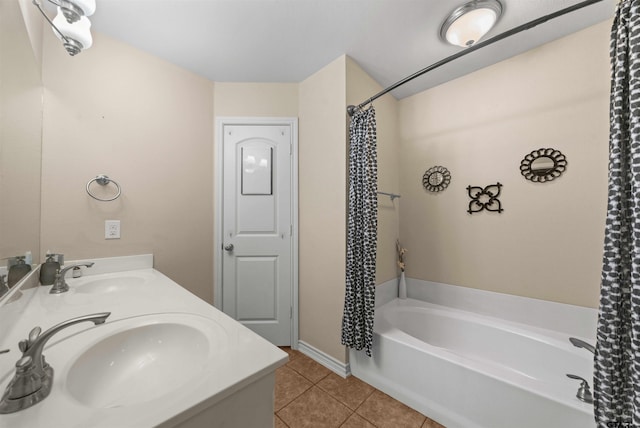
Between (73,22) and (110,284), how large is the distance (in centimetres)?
139

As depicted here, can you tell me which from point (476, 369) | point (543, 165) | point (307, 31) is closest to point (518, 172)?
point (543, 165)

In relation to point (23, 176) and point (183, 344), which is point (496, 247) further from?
point (23, 176)

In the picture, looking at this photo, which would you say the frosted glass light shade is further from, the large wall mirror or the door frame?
the door frame

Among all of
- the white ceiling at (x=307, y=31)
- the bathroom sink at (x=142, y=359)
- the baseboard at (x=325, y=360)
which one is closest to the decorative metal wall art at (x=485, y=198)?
Answer: the white ceiling at (x=307, y=31)

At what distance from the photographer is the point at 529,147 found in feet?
5.57

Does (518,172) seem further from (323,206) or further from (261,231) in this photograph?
(261,231)

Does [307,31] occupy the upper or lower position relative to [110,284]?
upper

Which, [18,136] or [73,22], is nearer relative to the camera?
[18,136]

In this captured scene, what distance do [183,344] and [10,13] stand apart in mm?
1365

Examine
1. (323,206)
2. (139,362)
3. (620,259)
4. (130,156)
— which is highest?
(130,156)

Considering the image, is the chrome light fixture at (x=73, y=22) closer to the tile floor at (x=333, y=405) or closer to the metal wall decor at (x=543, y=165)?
the tile floor at (x=333, y=405)

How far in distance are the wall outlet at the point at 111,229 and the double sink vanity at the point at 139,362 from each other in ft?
1.57

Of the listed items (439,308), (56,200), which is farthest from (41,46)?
(439,308)

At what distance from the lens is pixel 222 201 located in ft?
6.83
